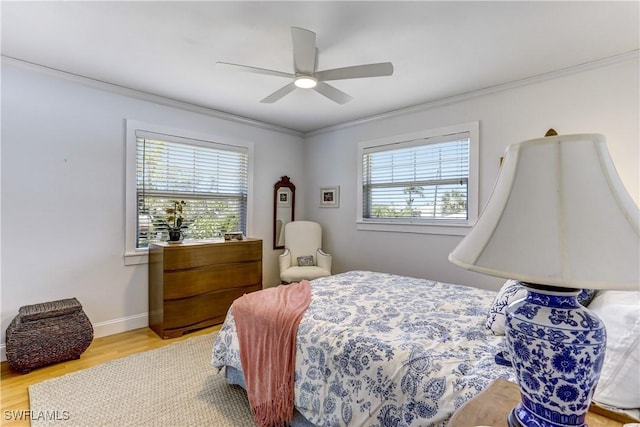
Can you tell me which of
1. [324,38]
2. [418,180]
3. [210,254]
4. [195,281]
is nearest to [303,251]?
[210,254]

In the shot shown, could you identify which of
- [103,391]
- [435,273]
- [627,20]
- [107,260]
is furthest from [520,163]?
[107,260]

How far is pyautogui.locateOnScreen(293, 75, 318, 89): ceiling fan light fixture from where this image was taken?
7.16 ft

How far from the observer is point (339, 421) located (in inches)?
56.3

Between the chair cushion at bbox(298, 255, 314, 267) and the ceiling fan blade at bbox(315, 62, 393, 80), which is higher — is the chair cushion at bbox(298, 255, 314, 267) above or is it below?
below

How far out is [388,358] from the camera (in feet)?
4.49

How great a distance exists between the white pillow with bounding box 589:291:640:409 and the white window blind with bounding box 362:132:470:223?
236 cm

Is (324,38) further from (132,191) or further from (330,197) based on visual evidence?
(330,197)

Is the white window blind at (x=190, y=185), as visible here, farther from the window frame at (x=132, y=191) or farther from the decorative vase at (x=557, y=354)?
the decorative vase at (x=557, y=354)

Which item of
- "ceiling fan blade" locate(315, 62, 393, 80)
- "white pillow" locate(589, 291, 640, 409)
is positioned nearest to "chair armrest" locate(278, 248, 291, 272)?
"ceiling fan blade" locate(315, 62, 393, 80)

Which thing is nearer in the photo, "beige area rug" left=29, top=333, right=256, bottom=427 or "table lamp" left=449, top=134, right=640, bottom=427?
"table lamp" left=449, top=134, right=640, bottom=427

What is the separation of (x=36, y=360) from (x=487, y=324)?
10.6 feet

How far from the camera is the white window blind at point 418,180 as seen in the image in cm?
342

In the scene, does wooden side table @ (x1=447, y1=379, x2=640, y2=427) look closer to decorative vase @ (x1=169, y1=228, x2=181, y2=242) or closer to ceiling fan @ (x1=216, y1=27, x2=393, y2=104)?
ceiling fan @ (x1=216, y1=27, x2=393, y2=104)

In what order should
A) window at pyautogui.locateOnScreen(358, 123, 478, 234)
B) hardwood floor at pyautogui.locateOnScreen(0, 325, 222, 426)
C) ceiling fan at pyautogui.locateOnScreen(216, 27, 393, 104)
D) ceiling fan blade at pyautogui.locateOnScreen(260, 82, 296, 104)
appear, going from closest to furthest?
ceiling fan at pyautogui.locateOnScreen(216, 27, 393, 104)
hardwood floor at pyautogui.locateOnScreen(0, 325, 222, 426)
ceiling fan blade at pyautogui.locateOnScreen(260, 82, 296, 104)
window at pyautogui.locateOnScreen(358, 123, 478, 234)
